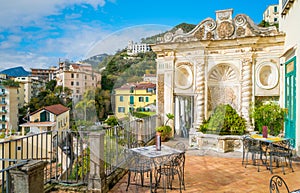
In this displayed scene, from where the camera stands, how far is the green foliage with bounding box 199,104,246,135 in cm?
800

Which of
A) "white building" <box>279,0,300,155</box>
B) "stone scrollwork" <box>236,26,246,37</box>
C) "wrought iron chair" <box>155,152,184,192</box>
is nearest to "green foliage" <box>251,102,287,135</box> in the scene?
"white building" <box>279,0,300,155</box>

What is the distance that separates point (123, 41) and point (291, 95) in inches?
231

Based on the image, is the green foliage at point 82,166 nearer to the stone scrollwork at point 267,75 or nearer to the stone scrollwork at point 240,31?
the stone scrollwork at point 267,75

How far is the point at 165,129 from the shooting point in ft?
30.4

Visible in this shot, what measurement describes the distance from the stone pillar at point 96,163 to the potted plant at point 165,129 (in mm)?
5191

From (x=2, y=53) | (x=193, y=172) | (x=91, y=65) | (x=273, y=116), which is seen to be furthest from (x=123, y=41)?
(x=2, y=53)

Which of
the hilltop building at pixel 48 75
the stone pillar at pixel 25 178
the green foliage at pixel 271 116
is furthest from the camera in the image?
the hilltop building at pixel 48 75

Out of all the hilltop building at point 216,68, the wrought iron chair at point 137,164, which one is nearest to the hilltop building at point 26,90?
the hilltop building at point 216,68

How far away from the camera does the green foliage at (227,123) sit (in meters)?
8.00

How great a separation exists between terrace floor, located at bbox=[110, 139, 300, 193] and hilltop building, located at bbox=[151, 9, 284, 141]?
2.16 m

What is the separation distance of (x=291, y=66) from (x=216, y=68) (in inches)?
105

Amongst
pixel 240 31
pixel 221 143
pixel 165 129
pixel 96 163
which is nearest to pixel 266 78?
pixel 240 31

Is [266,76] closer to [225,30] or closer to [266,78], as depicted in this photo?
[266,78]

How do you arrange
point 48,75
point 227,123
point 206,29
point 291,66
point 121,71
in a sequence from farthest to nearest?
point 48,75, point 206,29, point 227,123, point 291,66, point 121,71
